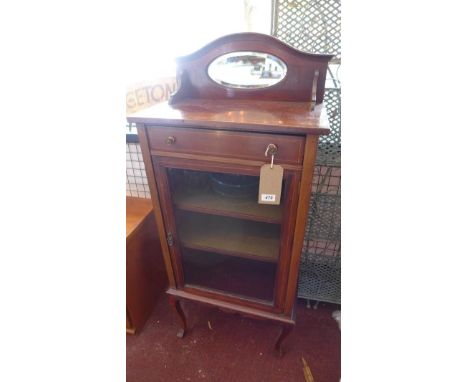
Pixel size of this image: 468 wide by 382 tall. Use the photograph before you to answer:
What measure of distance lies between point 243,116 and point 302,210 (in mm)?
276

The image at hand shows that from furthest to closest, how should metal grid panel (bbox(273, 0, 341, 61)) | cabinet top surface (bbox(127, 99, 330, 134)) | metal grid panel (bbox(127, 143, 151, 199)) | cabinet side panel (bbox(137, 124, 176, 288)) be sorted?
1. metal grid panel (bbox(127, 143, 151, 199))
2. metal grid panel (bbox(273, 0, 341, 61))
3. cabinet side panel (bbox(137, 124, 176, 288))
4. cabinet top surface (bbox(127, 99, 330, 134))

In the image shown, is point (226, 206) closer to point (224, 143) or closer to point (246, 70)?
point (224, 143)

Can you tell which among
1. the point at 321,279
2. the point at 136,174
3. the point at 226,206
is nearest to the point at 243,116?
the point at 226,206

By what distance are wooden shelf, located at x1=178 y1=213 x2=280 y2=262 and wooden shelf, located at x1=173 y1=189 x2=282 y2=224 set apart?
10cm

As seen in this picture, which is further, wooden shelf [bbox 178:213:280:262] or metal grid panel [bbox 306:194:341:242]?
metal grid panel [bbox 306:194:341:242]

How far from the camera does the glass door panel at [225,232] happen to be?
0.80 m

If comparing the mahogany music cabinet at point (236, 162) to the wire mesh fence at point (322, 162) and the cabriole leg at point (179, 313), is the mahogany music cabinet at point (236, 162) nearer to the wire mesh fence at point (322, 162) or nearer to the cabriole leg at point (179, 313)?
the cabriole leg at point (179, 313)

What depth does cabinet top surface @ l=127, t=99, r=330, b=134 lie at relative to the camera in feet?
1.84

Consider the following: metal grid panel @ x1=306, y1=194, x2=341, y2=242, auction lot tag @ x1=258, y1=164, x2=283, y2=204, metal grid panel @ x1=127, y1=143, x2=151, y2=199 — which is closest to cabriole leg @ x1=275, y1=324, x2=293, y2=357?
metal grid panel @ x1=306, y1=194, x2=341, y2=242

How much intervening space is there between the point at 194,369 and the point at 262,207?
716mm

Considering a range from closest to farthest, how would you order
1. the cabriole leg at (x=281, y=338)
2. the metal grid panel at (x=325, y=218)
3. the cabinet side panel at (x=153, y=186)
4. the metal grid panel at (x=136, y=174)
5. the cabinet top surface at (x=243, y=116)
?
1. the cabinet top surface at (x=243, y=116)
2. the cabinet side panel at (x=153, y=186)
3. the cabriole leg at (x=281, y=338)
4. the metal grid panel at (x=325, y=218)
5. the metal grid panel at (x=136, y=174)

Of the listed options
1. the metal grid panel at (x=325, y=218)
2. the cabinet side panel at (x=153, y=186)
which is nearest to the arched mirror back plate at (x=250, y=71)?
the cabinet side panel at (x=153, y=186)

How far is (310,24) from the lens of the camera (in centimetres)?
80

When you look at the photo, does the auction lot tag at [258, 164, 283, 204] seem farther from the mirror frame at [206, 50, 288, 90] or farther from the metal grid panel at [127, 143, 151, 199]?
the metal grid panel at [127, 143, 151, 199]
